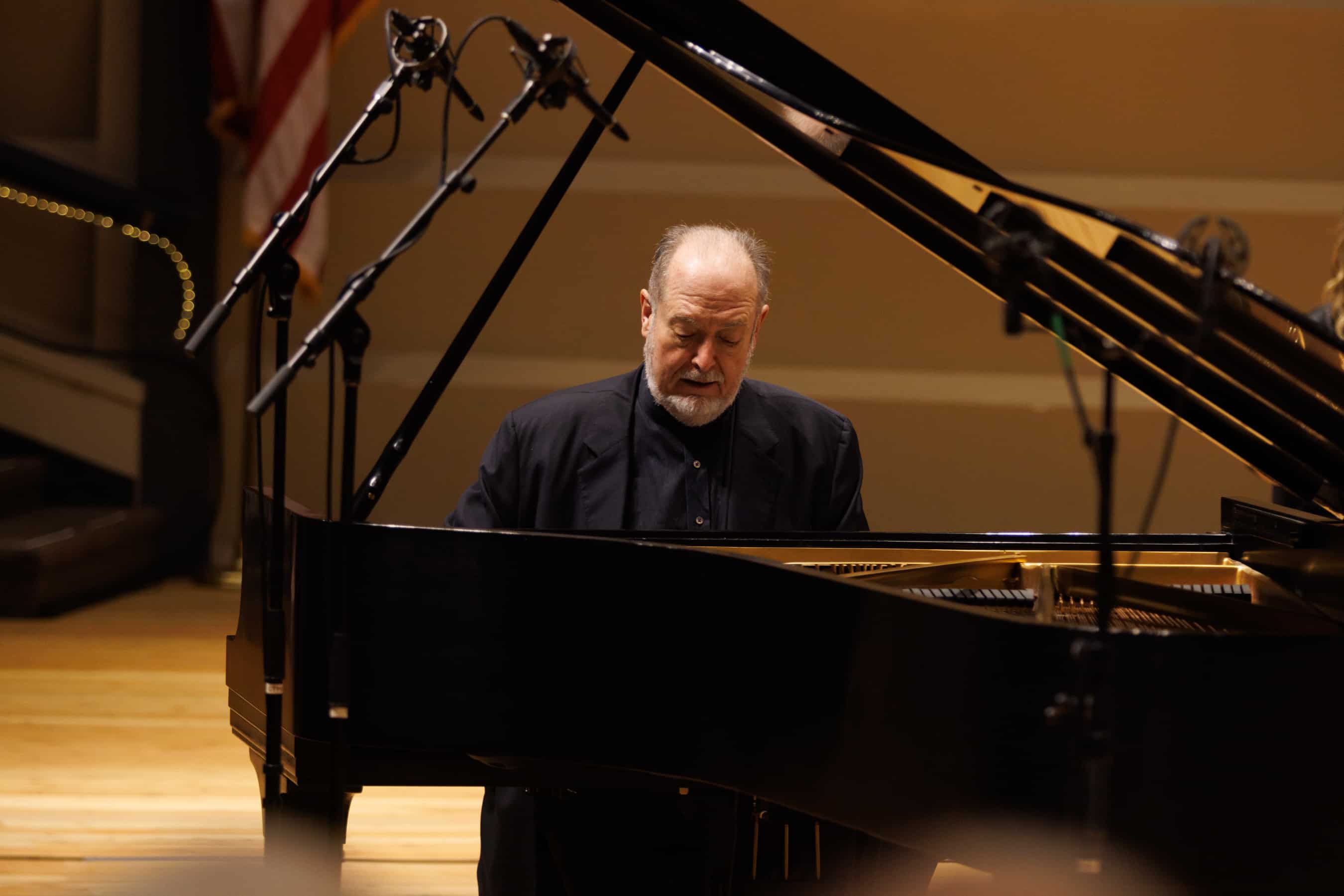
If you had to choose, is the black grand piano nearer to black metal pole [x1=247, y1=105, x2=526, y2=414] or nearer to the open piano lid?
the open piano lid

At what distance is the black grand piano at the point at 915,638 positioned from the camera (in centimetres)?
133

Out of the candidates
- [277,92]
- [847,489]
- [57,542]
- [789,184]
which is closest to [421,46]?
[847,489]

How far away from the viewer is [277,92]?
4090mm

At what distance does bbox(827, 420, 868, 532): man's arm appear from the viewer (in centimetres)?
229

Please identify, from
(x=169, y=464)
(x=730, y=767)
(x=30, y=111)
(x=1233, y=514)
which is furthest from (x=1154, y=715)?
(x=30, y=111)

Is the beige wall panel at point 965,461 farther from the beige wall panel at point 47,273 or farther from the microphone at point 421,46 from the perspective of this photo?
the microphone at point 421,46

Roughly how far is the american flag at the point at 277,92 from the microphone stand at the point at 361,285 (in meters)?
2.81

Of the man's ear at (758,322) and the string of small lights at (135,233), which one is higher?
the string of small lights at (135,233)

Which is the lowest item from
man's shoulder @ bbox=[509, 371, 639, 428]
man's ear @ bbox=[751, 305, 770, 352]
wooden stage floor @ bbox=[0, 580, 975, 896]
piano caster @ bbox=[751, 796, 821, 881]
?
wooden stage floor @ bbox=[0, 580, 975, 896]

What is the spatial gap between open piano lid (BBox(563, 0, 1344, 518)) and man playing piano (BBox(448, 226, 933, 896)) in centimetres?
32

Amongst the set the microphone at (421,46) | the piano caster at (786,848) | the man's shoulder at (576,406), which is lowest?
the piano caster at (786,848)

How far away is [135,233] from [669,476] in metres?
3.06

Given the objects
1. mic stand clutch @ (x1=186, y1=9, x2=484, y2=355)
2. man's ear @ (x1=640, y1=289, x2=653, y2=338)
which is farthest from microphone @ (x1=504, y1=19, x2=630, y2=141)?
man's ear @ (x1=640, y1=289, x2=653, y2=338)

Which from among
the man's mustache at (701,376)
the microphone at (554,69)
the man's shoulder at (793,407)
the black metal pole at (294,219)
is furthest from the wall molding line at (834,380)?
the microphone at (554,69)
